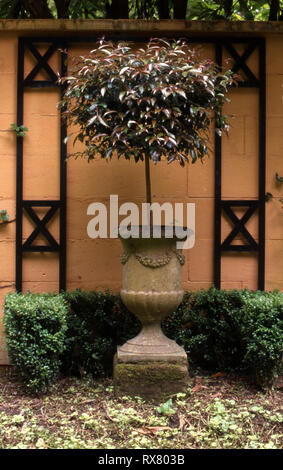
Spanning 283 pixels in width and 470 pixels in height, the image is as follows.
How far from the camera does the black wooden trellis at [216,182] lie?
4578 mm

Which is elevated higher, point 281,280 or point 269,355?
point 281,280

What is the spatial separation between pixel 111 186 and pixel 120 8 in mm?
2067

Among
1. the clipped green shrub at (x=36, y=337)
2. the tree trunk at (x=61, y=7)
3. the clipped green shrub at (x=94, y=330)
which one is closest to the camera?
the clipped green shrub at (x=36, y=337)

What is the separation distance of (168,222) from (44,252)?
1.19 metres

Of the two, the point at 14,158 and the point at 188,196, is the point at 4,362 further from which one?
the point at 188,196

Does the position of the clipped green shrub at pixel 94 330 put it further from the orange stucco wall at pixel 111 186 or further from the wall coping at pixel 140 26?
the wall coping at pixel 140 26

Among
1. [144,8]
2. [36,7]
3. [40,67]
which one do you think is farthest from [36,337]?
[144,8]

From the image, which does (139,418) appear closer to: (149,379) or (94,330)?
(149,379)

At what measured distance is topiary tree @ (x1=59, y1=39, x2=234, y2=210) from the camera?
3.50 meters

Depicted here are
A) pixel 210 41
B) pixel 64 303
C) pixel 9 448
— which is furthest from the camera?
pixel 210 41

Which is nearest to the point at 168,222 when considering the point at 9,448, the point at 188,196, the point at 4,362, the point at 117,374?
the point at 188,196

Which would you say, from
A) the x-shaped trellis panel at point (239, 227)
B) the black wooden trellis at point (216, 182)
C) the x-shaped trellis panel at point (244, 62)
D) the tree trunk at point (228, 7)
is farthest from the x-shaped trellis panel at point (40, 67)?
the x-shaped trellis panel at point (239, 227)

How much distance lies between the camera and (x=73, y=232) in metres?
4.62

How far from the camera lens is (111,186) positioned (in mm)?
4641
